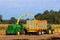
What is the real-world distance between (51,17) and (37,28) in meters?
89.4

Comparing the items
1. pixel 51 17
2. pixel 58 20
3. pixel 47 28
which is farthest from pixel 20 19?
pixel 51 17

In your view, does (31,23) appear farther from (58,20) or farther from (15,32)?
(58,20)

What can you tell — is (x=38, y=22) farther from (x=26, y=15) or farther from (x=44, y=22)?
(x=26, y=15)

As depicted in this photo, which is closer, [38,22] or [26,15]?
[38,22]

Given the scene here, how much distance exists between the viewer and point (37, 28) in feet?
139

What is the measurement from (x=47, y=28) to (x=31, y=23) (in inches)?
208

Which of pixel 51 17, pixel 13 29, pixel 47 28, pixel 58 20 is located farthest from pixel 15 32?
pixel 51 17

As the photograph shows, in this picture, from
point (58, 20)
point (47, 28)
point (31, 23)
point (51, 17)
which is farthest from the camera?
point (51, 17)

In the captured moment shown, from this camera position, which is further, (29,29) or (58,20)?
(58,20)

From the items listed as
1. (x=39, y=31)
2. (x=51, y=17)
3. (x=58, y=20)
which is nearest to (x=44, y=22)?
(x=39, y=31)

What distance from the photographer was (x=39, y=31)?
43750mm

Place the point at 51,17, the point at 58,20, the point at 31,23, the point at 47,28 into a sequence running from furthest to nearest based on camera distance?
1. the point at 51,17
2. the point at 58,20
3. the point at 47,28
4. the point at 31,23

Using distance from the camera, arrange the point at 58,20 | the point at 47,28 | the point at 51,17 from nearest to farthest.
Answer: the point at 47,28
the point at 58,20
the point at 51,17

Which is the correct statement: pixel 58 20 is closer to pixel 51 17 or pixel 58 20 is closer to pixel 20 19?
pixel 51 17
